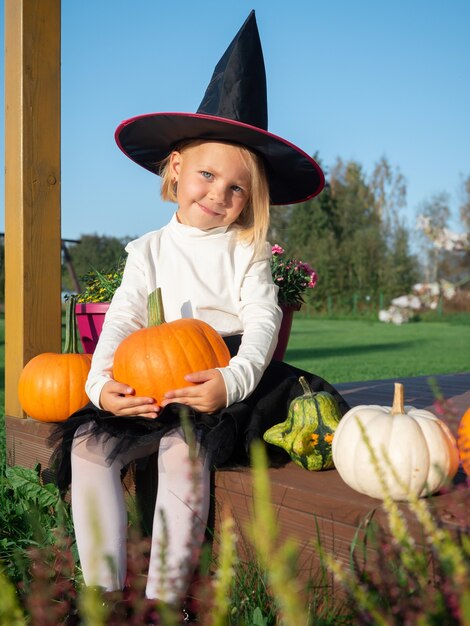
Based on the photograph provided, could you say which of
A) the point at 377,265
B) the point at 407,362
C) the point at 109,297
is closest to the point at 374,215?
the point at 377,265

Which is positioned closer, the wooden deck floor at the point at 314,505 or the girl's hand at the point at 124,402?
the wooden deck floor at the point at 314,505

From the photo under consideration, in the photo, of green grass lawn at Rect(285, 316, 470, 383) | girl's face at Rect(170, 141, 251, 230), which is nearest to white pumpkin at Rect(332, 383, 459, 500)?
girl's face at Rect(170, 141, 251, 230)

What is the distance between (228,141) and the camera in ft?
9.34

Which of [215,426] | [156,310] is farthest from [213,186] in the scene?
[215,426]

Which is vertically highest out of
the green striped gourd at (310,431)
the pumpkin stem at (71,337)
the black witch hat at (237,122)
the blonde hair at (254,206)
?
the black witch hat at (237,122)

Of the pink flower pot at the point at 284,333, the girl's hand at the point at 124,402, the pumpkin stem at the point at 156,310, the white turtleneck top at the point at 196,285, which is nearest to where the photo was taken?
the girl's hand at the point at 124,402

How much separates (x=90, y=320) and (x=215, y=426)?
162cm

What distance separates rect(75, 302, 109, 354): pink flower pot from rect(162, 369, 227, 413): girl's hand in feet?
4.39

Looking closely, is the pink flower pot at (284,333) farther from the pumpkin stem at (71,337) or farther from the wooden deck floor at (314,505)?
the wooden deck floor at (314,505)

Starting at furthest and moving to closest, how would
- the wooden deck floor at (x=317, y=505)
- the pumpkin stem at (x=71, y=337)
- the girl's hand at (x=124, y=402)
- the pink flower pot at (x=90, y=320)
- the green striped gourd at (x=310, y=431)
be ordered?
the pink flower pot at (x=90, y=320) < the pumpkin stem at (x=71, y=337) < the girl's hand at (x=124, y=402) < the green striped gourd at (x=310, y=431) < the wooden deck floor at (x=317, y=505)

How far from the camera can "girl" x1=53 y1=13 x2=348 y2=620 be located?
2.12 metres

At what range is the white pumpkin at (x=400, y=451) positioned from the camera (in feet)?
5.71

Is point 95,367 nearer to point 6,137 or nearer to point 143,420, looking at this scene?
point 143,420

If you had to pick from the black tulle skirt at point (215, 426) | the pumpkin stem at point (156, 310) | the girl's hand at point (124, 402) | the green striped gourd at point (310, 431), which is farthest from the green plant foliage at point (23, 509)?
the green striped gourd at point (310, 431)
